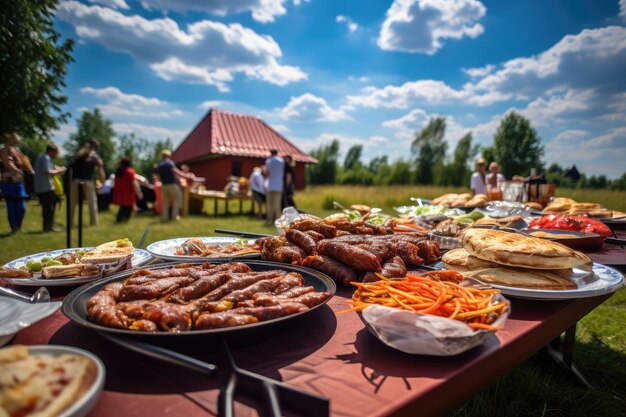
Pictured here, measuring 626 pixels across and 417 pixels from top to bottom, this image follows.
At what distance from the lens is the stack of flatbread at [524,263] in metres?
1.53

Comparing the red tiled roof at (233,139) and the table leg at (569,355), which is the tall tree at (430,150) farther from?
the table leg at (569,355)

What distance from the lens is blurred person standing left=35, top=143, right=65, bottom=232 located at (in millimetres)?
8758

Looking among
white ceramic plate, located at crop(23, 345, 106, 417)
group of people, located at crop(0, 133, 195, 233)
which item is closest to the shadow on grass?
white ceramic plate, located at crop(23, 345, 106, 417)

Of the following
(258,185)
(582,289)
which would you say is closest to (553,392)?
(582,289)

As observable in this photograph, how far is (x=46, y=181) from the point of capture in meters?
8.92

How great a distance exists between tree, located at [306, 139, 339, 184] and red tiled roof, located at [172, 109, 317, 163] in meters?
24.0

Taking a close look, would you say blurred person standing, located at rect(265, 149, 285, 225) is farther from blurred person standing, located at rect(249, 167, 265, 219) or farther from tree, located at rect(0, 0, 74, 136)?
tree, located at rect(0, 0, 74, 136)

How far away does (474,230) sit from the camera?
196 centimetres

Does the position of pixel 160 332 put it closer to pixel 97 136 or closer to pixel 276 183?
pixel 276 183

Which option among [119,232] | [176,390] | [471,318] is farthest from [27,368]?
[119,232]

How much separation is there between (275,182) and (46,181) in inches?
239

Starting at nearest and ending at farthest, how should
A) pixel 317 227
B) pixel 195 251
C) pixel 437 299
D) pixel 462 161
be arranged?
pixel 437 299 < pixel 195 251 < pixel 317 227 < pixel 462 161

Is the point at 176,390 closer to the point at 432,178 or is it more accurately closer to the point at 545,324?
Result: the point at 545,324

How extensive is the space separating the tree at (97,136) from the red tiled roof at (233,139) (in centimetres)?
4915
